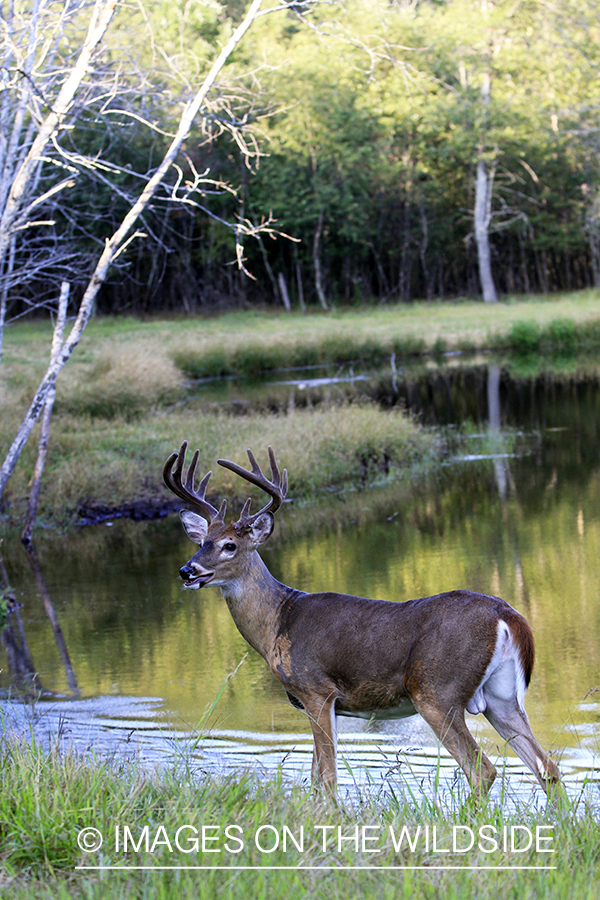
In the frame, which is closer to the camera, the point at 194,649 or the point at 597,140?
the point at 194,649

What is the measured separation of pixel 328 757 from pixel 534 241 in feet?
152

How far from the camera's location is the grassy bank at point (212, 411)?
13867mm

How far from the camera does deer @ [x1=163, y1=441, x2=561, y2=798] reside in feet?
14.0

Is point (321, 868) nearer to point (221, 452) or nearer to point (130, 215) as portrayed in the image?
point (130, 215)

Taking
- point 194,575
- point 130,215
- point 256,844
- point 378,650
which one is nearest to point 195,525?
point 194,575

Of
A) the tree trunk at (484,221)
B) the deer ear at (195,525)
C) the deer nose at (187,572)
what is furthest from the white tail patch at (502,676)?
the tree trunk at (484,221)

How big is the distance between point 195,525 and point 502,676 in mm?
1817

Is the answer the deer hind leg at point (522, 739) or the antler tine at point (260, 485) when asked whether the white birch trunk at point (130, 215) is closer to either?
the antler tine at point (260, 485)

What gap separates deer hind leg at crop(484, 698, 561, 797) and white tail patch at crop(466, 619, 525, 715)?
3 centimetres

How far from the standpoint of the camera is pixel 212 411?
20828 mm

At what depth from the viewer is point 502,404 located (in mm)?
22344

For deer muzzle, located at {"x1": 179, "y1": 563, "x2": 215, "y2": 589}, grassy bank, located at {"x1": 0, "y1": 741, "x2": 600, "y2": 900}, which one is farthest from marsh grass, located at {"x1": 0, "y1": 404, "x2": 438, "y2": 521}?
grassy bank, located at {"x1": 0, "y1": 741, "x2": 600, "y2": 900}

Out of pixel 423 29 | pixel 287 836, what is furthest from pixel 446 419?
pixel 423 29

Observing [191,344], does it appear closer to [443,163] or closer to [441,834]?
[443,163]
